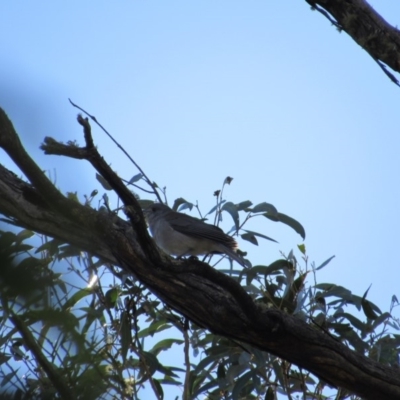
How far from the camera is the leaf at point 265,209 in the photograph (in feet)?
13.5

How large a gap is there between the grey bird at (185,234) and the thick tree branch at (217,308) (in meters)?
2.00

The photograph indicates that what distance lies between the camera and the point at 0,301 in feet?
1.98

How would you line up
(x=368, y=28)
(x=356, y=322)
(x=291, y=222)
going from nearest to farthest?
(x=368, y=28) < (x=356, y=322) < (x=291, y=222)

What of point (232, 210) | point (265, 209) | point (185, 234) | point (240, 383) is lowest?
point (240, 383)

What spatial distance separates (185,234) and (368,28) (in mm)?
2839

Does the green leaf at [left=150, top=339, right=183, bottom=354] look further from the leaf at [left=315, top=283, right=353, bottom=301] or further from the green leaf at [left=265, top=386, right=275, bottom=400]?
the leaf at [left=315, top=283, right=353, bottom=301]

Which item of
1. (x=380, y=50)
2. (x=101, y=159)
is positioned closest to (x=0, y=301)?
(x=101, y=159)

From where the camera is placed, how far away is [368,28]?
3.03m

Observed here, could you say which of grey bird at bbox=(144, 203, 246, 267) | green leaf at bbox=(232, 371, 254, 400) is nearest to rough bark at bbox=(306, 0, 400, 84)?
green leaf at bbox=(232, 371, 254, 400)

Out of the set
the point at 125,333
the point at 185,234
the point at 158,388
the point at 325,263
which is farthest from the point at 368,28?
the point at 185,234

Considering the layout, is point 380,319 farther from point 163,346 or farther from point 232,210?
point 163,346

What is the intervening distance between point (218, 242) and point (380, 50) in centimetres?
223

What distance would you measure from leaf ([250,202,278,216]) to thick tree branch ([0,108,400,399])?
4.72ft

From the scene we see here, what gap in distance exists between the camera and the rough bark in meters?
2.99
